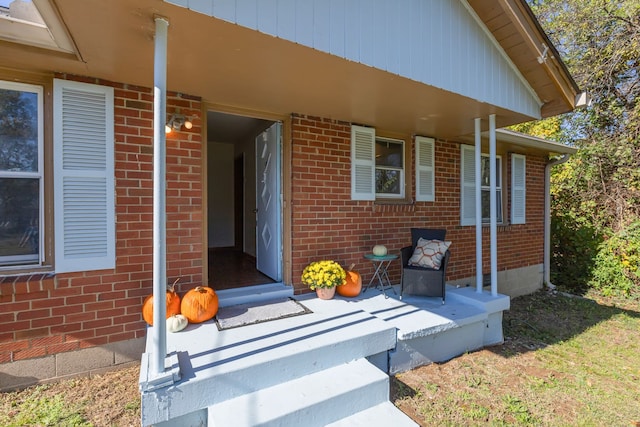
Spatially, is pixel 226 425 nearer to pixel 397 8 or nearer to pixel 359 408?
pixel 359 408

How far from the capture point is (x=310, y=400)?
2150 millimetres

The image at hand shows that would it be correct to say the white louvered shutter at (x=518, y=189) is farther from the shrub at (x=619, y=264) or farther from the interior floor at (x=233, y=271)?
the interior floor at (x=233, y=271)

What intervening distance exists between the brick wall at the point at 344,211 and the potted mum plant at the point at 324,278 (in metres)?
0.24

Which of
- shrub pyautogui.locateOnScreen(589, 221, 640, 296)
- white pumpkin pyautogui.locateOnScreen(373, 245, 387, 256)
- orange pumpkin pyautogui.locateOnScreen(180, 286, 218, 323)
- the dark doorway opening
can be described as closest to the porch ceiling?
the dark doorway opening

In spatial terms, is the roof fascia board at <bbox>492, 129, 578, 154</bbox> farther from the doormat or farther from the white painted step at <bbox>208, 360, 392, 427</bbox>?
the white painted step at <bbox>208, 360, 392, 427</bbox>

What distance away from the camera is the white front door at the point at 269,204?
13.1ft

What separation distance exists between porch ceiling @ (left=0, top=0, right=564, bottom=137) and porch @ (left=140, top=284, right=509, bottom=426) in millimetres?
2194

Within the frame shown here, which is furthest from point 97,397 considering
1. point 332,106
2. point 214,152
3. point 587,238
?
point 587,238

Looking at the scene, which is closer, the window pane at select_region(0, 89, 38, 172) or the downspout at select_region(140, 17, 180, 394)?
Answer: the downspout at select_region(140, 17, 180, 394)

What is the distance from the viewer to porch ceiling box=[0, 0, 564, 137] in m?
1.90

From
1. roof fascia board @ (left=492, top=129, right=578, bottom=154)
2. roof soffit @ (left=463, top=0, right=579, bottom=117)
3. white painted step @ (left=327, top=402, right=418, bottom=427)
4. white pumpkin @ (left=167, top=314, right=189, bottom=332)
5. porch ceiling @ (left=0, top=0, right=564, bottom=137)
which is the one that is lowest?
white painted step @ (left=327, top=402, right=418, bottom=427)

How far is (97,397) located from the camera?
249cm

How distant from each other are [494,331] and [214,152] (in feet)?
21.7

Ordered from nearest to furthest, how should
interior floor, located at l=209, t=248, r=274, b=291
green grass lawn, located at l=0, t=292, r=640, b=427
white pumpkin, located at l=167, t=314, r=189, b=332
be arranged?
green grass lawn, located at l=0, t=292, r=640, b=427 → white pumpkin, located at l=167, t=314, r=189, b=332 → interior floor, located at l=209, t=248, r=274, b=291
